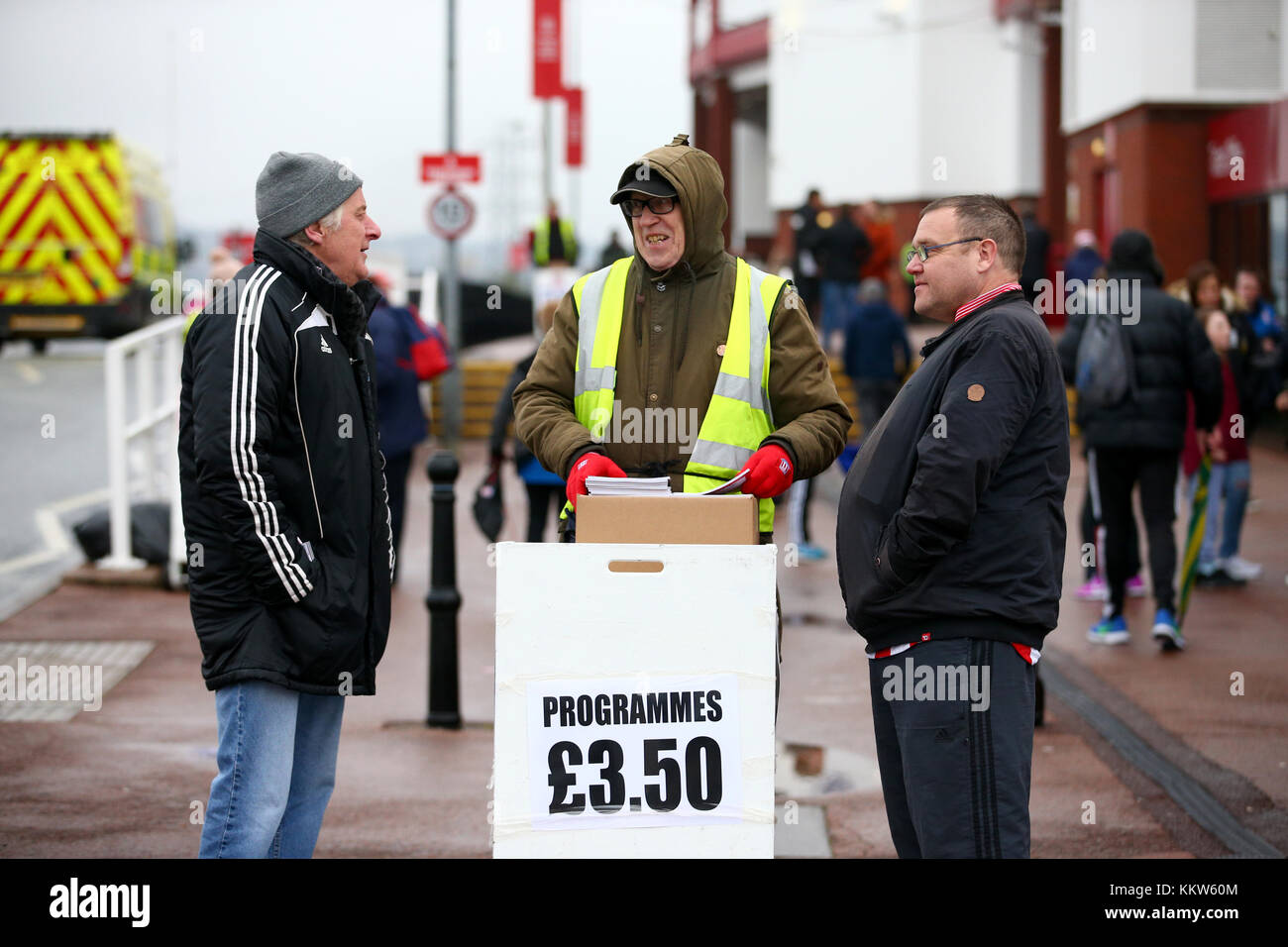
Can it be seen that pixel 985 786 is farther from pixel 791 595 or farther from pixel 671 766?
pixel 791 595

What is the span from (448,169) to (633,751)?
16.5 m

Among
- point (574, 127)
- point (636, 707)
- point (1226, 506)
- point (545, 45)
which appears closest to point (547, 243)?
point (545, 45)

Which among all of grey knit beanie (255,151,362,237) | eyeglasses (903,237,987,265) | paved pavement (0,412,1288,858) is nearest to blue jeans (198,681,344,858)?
grey knit beanie (255,151,362,237)

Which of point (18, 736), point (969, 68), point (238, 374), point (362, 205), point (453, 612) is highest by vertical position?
point (969, 68)

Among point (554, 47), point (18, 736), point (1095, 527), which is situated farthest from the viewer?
point (554, 47)

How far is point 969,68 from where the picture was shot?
29.2 m

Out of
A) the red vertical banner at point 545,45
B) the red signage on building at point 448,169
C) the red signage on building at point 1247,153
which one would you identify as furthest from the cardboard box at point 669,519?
the red vertical banner at point 545,45

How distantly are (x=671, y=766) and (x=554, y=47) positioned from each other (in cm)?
3081

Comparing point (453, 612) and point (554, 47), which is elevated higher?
point (554, 47)

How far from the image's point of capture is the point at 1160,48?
20.8 m

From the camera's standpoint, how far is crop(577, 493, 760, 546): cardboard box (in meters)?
3.51

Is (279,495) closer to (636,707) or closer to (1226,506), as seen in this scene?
(636,707)
